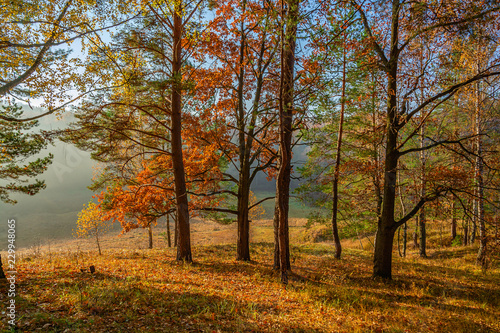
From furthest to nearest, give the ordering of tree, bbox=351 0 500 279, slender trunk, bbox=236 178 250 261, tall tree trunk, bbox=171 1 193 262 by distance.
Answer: slender trunk, bbox=236 178 250 261, tall tree trunk, bbox=171 1 193 262, tree, bbox=351 0 500 279

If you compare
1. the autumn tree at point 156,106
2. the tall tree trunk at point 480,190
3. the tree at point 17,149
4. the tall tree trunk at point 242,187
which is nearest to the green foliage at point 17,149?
the tree at point 17,149

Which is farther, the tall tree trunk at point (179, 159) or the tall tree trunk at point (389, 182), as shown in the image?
the tall tree trunk at point (179, 159)

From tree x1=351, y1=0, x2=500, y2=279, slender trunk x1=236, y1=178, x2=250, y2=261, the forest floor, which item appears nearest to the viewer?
the forest floor

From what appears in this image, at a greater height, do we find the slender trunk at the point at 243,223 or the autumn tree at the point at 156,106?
the autumn tree at the point at 156,106

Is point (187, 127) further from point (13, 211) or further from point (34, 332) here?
point (13, 211)

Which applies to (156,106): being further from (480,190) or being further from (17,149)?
(480,190)

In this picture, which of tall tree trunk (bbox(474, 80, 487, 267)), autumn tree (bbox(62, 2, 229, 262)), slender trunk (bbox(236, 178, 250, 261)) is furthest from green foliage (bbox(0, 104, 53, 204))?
tall tree trunk (bbox(474, 80, 487, 267))

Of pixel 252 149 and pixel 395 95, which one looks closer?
pixel 395 95

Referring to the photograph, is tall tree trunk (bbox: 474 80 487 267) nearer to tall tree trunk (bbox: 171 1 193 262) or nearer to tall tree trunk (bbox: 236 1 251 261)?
tall tree trunk (bbox: 236 1 251 261)

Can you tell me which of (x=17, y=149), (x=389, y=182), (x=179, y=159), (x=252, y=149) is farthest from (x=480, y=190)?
(x=17, y=149)

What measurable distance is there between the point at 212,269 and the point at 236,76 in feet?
31.3

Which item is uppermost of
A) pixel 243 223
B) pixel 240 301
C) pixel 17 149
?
pixel 17 149

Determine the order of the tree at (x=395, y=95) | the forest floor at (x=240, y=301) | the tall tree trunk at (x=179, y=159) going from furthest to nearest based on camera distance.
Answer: the tall tree trunk at (x=179, y=159), the tree at (x=395, y=95), the forest floor at (x=240, y=301)

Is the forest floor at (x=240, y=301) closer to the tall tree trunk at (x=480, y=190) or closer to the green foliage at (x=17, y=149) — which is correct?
the tall tree trunk at (x=480, y=190)
